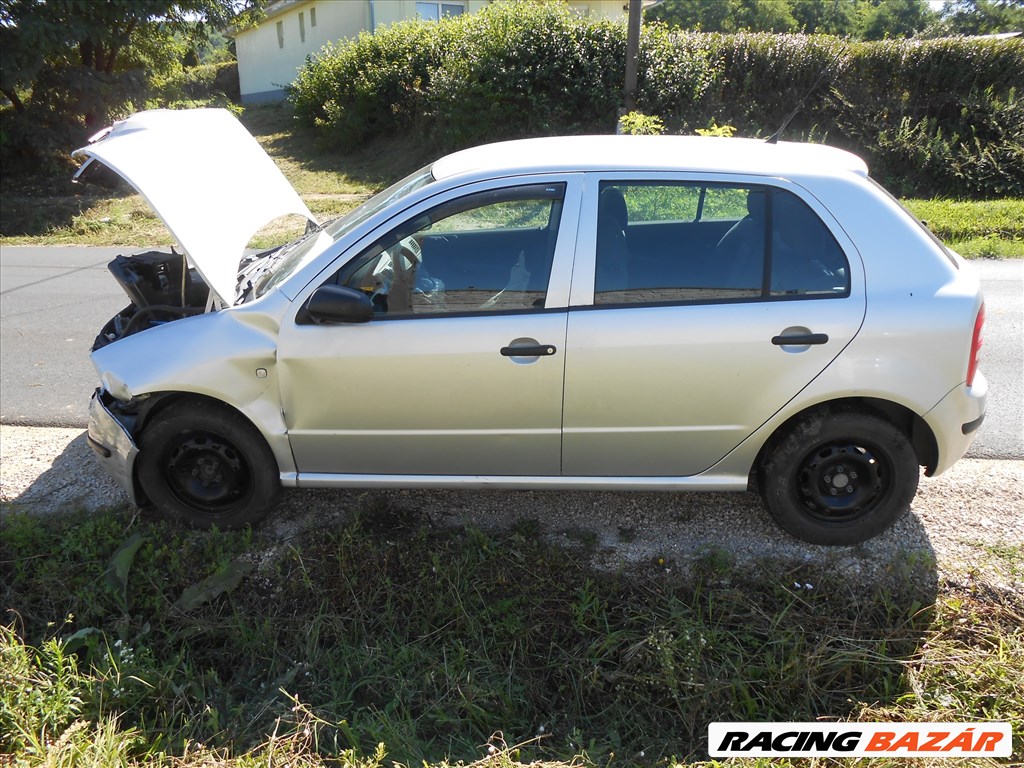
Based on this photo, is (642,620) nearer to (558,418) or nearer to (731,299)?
(558,418)

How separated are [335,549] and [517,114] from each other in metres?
13.1

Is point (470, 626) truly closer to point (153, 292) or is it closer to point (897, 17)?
point (153, 292)

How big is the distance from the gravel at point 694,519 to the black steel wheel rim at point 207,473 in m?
0.28

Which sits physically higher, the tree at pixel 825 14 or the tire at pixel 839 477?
the tree at pixel 825 14

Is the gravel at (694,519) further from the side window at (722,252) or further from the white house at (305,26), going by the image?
the white house at (305,26)

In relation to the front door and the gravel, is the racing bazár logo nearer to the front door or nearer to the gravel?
the gravel

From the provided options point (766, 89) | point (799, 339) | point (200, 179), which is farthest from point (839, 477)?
point (766, 89)

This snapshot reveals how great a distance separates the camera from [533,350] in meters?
3.52

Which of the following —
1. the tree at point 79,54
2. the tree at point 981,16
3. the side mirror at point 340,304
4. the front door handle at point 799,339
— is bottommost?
the front door handle at point 799,339

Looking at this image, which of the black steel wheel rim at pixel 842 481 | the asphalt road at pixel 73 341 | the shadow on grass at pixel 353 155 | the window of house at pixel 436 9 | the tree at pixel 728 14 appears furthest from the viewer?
the tree at pixel 728 14

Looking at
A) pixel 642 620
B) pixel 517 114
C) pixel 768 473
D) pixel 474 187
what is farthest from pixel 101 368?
pixel 517 114

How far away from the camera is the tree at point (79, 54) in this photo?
13758 mm

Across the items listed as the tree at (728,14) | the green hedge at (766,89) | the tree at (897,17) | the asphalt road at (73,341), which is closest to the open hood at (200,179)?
the asphalt road at (73,341)

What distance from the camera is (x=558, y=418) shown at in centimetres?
366
